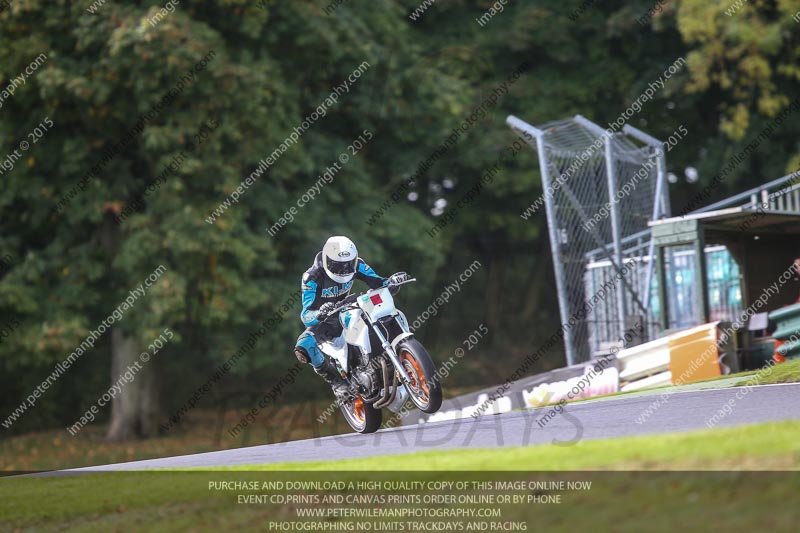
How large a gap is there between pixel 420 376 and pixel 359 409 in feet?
6.41

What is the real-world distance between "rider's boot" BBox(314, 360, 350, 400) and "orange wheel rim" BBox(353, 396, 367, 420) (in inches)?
8.1

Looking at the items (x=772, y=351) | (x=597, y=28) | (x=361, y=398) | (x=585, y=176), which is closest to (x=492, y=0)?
(x=597, y=28)

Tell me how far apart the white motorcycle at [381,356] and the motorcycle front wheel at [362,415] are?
12 centimetres

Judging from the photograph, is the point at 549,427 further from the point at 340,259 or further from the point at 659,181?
the point at 659,181

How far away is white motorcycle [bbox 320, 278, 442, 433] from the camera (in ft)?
37.0

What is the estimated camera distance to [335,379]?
1288 cm

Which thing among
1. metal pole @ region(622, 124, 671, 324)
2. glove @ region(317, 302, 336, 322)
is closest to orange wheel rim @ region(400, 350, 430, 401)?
glove @ region(317, 302, 336, 322)

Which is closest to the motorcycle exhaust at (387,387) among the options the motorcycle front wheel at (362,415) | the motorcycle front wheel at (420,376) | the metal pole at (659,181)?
the motorcycle front wheel at (420,376)

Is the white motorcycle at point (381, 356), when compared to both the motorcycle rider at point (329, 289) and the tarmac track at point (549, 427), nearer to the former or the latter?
the motorcycle rider at point (329, 289)

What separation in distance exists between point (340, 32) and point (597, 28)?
1008cm

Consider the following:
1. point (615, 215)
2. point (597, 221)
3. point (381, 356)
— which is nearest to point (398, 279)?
point (381, 356)

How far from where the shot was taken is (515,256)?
39156mm

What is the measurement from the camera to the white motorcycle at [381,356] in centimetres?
1127

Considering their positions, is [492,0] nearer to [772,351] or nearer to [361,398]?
[772,351]
